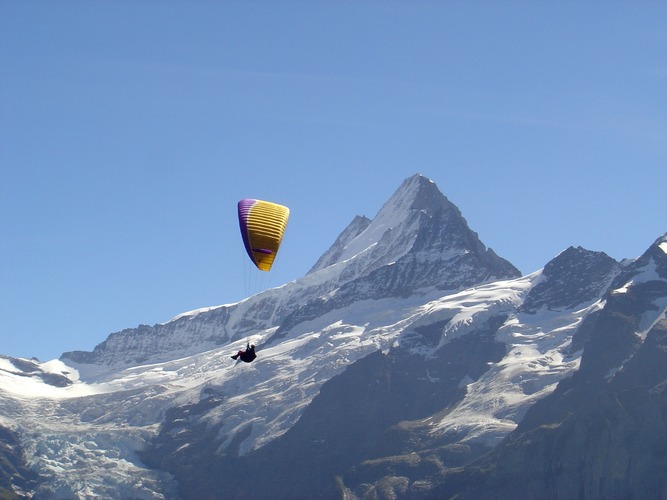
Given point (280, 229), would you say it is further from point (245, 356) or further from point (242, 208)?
point (245, 356)

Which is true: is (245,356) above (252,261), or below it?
below

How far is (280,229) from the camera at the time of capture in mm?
164875

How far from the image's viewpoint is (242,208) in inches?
6683

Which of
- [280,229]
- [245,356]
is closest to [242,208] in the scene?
[280,229]

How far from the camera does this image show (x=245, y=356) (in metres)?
153

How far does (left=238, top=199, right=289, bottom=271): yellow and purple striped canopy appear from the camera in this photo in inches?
6348

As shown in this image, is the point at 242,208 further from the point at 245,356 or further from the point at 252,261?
the point at 245,356

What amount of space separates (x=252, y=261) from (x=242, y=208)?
10.2 metres

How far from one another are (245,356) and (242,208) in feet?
76.1

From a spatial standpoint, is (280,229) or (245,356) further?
(280,229)

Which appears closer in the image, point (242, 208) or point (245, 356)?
point (245, 356)

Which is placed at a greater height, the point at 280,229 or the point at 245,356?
the point at 280,229

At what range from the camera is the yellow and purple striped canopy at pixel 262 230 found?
16125 cm

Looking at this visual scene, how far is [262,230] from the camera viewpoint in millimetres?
162500
